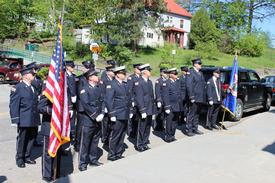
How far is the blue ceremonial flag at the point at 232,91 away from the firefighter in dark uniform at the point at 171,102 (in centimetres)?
272

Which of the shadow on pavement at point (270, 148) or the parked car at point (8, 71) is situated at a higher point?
the parked car at point (8, 71)

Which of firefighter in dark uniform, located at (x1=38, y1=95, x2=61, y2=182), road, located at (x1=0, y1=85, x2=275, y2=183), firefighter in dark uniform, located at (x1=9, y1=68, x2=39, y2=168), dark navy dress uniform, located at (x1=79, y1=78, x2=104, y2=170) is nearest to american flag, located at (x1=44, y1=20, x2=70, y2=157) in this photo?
firefighter in dark uniform, located at (x1=38, y1=95, x2=61, y2=182)

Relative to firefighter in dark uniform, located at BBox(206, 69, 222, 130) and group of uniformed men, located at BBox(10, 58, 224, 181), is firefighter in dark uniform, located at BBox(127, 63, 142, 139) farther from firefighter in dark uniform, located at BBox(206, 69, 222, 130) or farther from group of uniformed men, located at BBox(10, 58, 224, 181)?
firefighter in dark uniform, located at BBox(206, 69, 222, 130)

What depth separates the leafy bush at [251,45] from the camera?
190ft

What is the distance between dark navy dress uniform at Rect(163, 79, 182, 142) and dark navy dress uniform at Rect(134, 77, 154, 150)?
0.72 m

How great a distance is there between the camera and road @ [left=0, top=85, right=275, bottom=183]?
6.53m

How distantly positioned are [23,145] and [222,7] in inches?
2401

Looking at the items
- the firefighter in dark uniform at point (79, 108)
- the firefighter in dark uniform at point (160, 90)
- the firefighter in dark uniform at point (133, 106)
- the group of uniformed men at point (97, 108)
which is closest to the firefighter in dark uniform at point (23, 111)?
the group of uniformed men at point (97, 108)

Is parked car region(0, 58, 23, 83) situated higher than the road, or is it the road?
parked car region(0, 58, 23, 83)

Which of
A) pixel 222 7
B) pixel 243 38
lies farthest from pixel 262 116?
pixel 222 7

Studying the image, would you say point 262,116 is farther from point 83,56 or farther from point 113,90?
point 83,56

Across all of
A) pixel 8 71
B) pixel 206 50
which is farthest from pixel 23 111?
pixel 206 50

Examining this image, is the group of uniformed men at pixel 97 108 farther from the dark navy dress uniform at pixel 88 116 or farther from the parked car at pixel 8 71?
the parked car at pixel 8 71

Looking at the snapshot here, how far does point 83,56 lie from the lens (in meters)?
42.4
